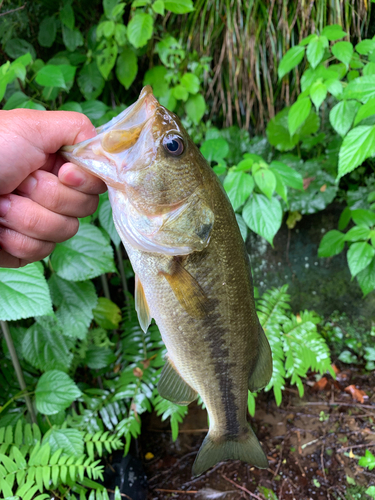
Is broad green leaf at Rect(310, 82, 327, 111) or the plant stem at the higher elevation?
broad green leaf at Rect(310, 82, 327, 111)

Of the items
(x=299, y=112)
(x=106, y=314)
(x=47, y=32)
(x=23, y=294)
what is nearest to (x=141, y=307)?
(x=23, y=294)

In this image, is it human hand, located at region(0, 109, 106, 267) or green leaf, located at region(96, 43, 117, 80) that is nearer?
human hand, located at region(0, 109, 106, 267)

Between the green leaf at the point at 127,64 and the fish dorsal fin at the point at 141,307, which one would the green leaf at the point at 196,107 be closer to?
the green leaf at the point at 127,64

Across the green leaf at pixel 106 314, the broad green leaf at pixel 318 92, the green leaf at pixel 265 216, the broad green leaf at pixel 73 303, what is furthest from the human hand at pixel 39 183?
the broad green leaf at pixel 318 92

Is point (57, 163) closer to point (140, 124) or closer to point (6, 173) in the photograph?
point (6, 173)

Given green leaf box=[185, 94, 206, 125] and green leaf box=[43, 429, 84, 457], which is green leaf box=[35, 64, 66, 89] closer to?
green leaf box=[185, 94, 206, 125]

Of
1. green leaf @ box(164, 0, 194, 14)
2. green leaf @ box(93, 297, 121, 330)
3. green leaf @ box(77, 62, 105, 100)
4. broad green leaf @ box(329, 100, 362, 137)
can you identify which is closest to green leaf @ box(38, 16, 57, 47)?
green leaf @ box(77, 62, 105, 100)
